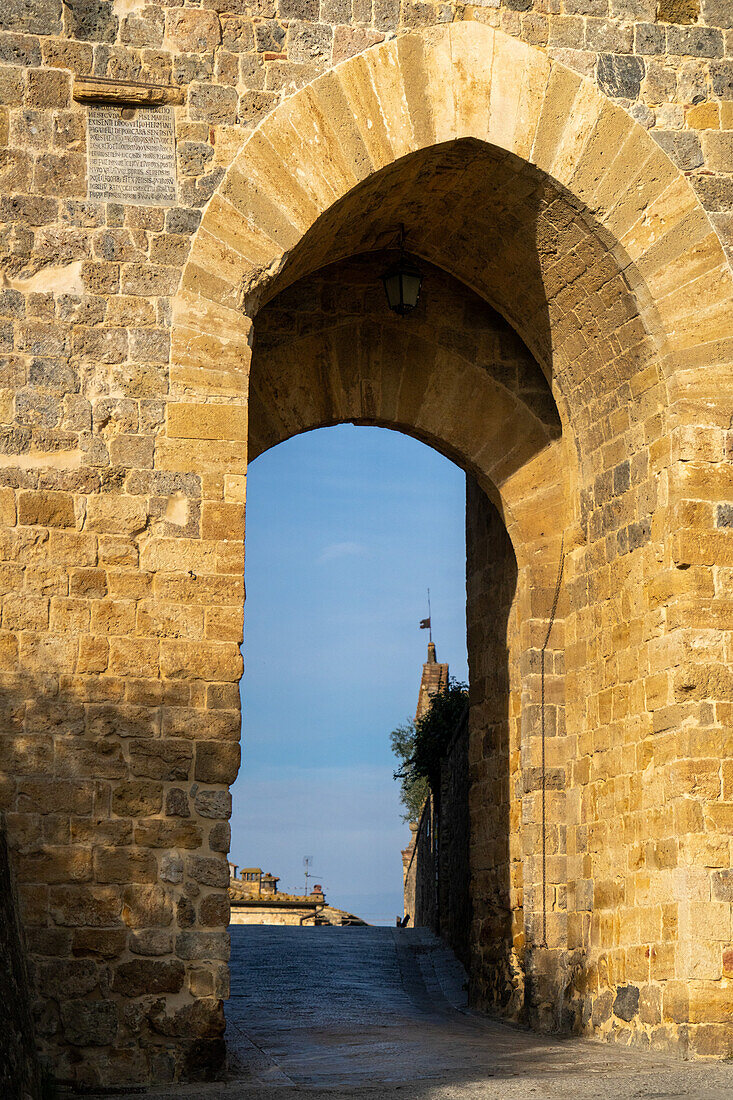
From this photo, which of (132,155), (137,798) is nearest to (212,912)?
(137,798)

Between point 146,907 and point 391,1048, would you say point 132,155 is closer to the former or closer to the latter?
point 146,907

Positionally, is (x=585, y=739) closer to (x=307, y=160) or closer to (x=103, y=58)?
(x=307, y=160)

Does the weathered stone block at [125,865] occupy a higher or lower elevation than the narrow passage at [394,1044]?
higher

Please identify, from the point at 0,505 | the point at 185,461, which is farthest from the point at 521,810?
the point at 0,505

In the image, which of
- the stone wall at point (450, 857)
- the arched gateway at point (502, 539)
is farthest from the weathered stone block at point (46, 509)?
the stone wall at point (450, 857)

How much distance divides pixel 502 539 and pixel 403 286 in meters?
1.90

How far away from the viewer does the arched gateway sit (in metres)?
5.62

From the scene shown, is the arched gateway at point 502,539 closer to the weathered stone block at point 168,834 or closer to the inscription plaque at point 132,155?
the weathered stone block at point 168,834

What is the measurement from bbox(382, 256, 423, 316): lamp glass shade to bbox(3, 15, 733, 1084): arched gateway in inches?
7.6

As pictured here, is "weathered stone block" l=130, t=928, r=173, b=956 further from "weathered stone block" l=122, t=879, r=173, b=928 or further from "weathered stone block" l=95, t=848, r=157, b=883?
"weathered stone block" l=95, t=848, r=157, b=883

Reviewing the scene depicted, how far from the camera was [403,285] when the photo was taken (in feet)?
25.2

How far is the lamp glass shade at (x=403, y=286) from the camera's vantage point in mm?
7688

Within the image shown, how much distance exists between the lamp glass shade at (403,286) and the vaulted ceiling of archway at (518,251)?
14cm

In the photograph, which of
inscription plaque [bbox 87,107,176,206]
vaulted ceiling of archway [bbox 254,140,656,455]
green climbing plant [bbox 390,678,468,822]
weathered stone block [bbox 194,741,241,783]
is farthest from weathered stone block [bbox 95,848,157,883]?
green climbing plant [bbox 390,678,468,822]
